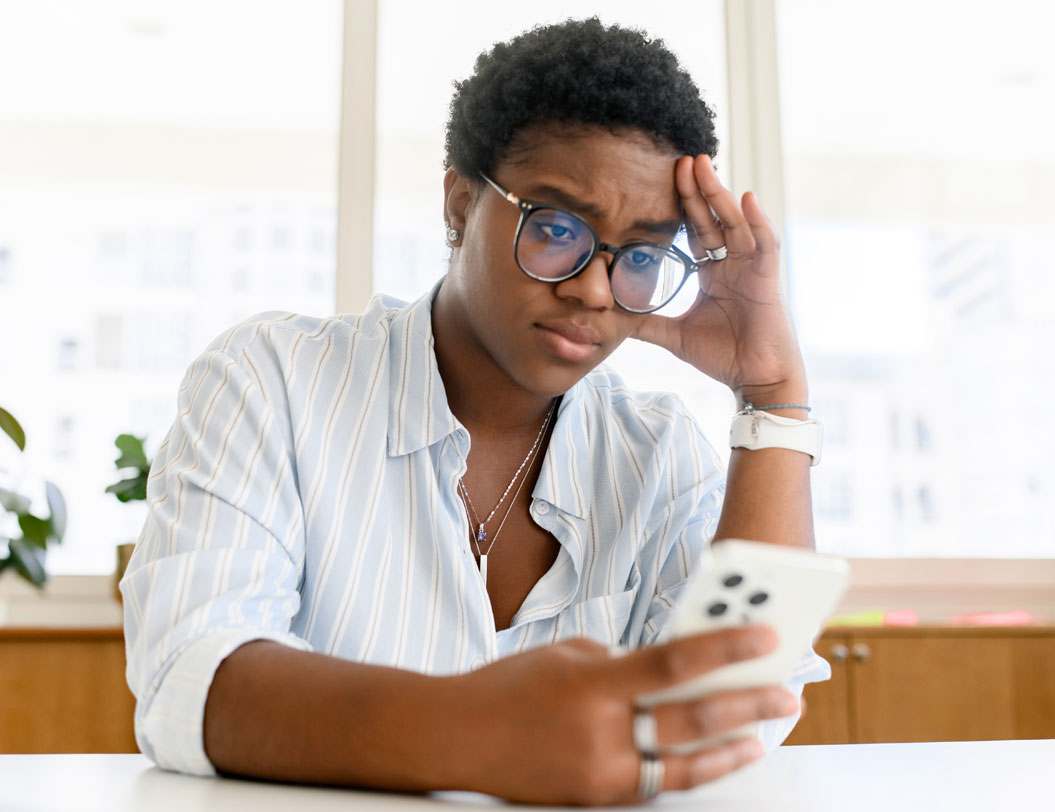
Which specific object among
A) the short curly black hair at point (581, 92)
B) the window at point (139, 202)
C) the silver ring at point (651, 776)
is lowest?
the silver ring at point (651, 776)

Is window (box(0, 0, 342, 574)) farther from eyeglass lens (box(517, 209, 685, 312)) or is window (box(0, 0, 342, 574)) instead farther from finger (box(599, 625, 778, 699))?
finger (box(599, 625, 778, 699))

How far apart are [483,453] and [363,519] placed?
0.26 metres

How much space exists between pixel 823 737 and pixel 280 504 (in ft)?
6.55

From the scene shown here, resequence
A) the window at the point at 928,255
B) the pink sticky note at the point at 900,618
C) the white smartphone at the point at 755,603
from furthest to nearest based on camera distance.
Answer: the window at the point at 928,255 < the pink sticky note at the point at 900,618 < the white smartphone at the point at 755,603

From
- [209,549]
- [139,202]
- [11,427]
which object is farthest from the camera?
[139,202]

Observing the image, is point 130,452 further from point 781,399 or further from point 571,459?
point 781,399

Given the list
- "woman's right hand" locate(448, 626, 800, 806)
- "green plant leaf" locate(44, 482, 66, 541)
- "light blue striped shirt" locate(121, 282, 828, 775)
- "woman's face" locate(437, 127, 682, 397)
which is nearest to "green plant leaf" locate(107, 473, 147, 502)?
"green plant leaf" locate(44, 482, 66, 541)

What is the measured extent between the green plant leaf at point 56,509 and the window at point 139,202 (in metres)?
0.43

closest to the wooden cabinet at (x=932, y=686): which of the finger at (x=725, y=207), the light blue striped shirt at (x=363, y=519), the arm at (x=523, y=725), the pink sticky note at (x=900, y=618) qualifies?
the pink sticky note at (x=900, y=618)

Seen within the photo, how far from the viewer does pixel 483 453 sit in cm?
130

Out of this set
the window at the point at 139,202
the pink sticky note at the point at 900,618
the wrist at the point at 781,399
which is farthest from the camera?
the window at the point at 139,202

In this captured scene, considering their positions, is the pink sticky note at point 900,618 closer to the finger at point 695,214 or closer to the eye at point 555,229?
the finger at point 695,214

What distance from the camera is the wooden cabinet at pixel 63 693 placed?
2.41 m

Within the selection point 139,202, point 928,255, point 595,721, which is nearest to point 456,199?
point 595,721
